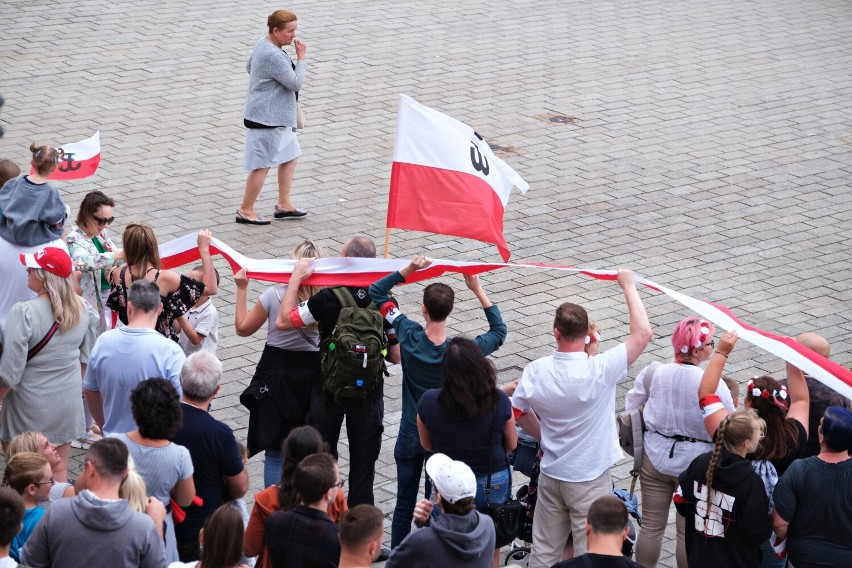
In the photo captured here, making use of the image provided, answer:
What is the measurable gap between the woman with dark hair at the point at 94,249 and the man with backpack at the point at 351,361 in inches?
61.9

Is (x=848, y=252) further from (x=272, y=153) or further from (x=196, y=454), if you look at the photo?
(x=196, y=454)

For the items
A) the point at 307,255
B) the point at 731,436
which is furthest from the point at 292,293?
the point at 731,436

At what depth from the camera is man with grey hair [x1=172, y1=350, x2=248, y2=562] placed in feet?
18.8

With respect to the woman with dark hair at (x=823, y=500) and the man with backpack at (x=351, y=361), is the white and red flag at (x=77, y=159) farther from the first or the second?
the woman with dark hair at (x=823, y=500)

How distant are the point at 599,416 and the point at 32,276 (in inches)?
125

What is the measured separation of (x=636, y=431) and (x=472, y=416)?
110cm

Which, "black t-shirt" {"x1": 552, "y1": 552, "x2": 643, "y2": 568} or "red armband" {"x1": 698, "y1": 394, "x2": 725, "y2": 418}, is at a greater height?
"black t-shirt" {"x1": 552, "y1": 552, "x2": 643, "y2": 568}

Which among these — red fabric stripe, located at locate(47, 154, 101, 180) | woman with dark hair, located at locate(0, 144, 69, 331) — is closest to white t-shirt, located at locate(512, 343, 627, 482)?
woman with dark hair, located at locate(0, 144, 69, 331)

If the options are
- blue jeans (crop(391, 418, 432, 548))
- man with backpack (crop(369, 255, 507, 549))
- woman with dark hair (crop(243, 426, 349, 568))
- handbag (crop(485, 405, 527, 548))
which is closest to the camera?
woman with dark hair (crop(243, 426, 349, 568))

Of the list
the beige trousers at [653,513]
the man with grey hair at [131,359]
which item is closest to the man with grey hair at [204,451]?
the man with grey hair at [131,359]

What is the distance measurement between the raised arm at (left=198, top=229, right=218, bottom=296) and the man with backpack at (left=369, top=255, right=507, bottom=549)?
127 cm

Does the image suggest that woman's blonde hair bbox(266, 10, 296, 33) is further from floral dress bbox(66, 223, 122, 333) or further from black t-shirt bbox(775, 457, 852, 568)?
black t-shirt bbox(775, 457, 852, 568)

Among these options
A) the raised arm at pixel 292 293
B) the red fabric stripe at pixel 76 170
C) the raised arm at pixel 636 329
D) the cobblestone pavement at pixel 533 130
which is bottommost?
the cobblestone pavement at pixel 533 130

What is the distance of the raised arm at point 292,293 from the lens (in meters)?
6.72
